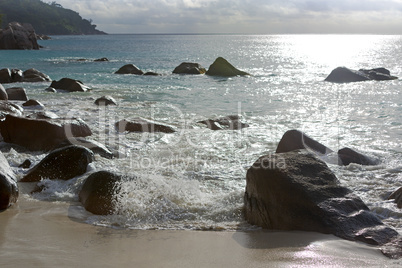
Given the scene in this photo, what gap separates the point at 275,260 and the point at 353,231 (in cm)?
102

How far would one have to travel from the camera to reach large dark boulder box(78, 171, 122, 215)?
4.64 meters

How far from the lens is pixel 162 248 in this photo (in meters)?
3.63

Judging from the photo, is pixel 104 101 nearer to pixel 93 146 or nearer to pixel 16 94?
pixel 16 94

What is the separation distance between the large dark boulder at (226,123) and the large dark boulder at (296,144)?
8.21 ft

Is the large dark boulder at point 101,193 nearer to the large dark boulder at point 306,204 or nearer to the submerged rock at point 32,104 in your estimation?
the large dark boulder at point 306,204

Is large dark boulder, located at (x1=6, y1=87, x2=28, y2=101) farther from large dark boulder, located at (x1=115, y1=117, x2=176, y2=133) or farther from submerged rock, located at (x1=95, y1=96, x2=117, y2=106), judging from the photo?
large dark boulder, located at (x1=115, y1=117, x2=176, y2=133)

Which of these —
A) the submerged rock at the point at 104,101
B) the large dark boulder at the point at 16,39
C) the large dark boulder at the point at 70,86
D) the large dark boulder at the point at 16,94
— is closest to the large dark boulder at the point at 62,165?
the submerged rock at the point at 104,101

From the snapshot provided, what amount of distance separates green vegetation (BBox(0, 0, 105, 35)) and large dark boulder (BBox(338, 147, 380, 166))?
11289cm

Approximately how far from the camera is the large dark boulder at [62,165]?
18.8 ft

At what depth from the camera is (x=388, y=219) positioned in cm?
455

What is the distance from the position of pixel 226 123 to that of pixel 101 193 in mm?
5432

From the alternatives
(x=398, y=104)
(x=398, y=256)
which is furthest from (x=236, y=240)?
(x=398, y=104)

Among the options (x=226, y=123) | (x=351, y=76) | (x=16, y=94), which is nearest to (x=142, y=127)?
(x=226, y=123)

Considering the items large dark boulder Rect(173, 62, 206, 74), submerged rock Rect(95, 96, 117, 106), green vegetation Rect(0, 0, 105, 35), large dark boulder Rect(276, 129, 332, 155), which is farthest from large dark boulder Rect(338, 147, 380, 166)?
green vegetation Rect(0, 0, 105, 35)
